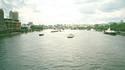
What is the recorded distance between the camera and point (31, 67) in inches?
1837

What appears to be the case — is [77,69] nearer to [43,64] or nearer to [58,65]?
[58,65]

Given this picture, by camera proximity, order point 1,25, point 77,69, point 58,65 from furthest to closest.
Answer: point 1,25
point 58,65
point 77,69

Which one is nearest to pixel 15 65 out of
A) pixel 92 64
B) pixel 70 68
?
pixel 70 68

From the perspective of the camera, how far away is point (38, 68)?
45.8 metres

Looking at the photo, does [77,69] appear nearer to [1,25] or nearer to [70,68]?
[70,68]

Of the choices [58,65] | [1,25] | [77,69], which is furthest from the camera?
[1,25]

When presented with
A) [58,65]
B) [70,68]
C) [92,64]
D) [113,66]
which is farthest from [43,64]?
[113,66]

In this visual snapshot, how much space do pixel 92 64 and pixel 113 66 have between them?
4.81m

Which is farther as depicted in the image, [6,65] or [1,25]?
[1,25]

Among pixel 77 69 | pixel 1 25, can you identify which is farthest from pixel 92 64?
pixel 1 25

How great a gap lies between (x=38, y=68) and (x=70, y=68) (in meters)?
6.85

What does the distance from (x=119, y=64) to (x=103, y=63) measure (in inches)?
145

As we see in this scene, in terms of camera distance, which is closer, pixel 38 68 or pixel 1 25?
pixel 38 68

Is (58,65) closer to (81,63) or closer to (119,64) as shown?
(81,63)
